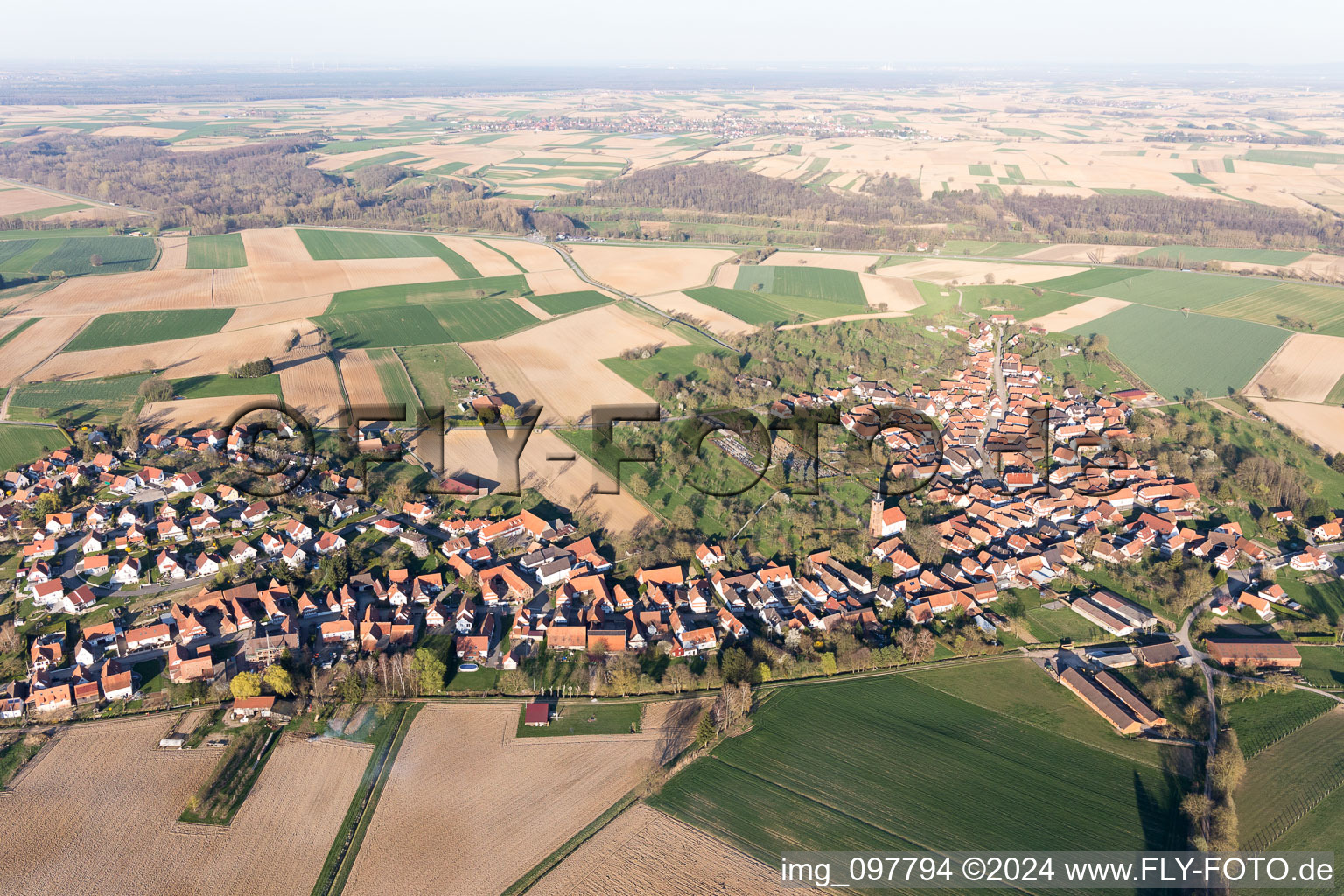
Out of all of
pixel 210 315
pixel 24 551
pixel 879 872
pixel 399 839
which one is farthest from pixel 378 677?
pixel 210 315

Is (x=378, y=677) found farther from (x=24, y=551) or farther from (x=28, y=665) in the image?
(x=24, y=551)

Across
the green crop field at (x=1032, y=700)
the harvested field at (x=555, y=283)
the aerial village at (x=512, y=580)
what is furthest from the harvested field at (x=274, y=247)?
the green crop field at (x=1032, y=700)

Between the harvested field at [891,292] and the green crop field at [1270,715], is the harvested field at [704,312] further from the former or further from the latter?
the green crop field at [1270,715]

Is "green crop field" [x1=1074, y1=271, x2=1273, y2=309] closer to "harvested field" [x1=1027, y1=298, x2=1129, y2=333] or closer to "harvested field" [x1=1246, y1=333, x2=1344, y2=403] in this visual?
"harvested field" [x1=1027, y1=298, x2=1129, y2=333]

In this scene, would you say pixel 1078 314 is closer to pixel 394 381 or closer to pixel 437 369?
pixel 437 369

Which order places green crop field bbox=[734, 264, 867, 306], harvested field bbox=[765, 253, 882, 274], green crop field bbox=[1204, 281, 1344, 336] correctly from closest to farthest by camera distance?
green crop field bbox=[1204, 281, 1344, 336] < green crop field bbox=[734, 264, 867, 306] < harvested field bbox=[765, 253, 882, 274]

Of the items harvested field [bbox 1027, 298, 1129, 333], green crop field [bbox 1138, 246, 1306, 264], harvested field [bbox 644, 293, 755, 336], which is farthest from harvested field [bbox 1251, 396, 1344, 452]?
green crop field [bbox 1138, 246, 1306, 264]
